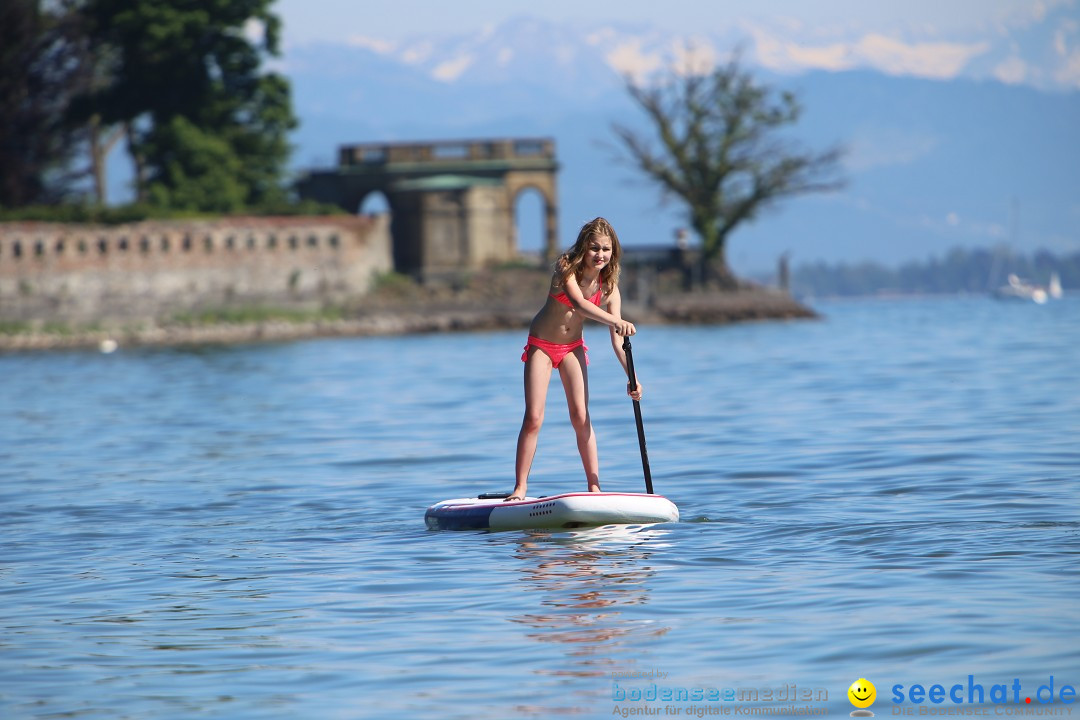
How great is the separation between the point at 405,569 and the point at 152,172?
52.9 meters

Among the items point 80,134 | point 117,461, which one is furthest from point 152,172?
point 117,461

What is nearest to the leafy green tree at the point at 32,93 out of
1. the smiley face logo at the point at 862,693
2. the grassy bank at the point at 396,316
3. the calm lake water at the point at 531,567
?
the grassy bank at the point at 396,316

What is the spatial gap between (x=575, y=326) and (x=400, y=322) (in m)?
49.1

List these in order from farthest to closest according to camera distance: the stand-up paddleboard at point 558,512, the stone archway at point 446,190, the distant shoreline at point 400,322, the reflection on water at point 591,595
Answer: the stone archway at point 446,190 < the distant shoreline at point 400,322 < the stand-up paddleboard at point 558,512 < the reflection on water at point 591,595

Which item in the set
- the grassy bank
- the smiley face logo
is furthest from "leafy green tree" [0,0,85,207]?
the smiley face logo

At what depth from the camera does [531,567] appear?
9.55 m

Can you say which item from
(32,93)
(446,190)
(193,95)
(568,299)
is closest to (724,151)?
A: (446,190)

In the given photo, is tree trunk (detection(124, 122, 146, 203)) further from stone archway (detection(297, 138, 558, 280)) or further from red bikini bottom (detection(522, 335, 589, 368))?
red bikini bottom (detection(522, 335, 589, 368))

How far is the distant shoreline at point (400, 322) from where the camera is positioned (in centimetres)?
5294

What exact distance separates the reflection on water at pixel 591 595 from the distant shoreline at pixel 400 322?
134ft

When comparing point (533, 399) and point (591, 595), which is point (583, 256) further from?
point (591, 595)

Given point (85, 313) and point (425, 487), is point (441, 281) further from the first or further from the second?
point (425, 487)

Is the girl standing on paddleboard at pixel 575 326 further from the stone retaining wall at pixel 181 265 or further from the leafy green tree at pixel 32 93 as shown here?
the leafy green tree at pixel 32 93

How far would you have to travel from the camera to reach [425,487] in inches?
549
